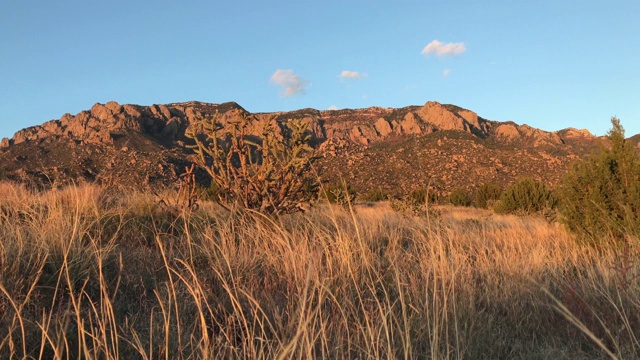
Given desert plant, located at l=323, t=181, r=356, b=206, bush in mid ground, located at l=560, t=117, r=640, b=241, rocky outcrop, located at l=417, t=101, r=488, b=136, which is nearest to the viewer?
desert plant, located at l=323, t=181, r=356, b=206

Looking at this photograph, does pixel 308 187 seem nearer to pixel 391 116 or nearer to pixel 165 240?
pixel 165 240

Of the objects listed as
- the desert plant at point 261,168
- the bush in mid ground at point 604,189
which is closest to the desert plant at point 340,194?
the desert plant at point 261,168

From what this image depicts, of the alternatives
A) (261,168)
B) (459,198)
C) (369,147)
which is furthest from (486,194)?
(369,147)

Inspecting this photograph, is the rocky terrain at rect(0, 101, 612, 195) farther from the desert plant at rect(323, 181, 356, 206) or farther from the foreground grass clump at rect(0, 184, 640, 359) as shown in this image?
the foreground grass clump at rect(0, 184, 640, 359)

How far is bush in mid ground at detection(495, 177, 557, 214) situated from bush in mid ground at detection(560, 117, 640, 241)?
13.4 metres

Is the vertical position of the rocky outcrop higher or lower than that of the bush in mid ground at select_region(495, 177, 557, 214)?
higher

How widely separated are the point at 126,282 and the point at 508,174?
41.9 m

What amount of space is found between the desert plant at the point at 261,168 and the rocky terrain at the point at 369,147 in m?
16.8

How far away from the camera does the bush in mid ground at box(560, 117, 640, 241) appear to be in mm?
5853

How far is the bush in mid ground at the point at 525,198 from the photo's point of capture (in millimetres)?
19766

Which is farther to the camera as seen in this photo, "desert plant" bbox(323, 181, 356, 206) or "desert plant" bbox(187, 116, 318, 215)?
"desert plant" bbox(187, 116, 318, 215)

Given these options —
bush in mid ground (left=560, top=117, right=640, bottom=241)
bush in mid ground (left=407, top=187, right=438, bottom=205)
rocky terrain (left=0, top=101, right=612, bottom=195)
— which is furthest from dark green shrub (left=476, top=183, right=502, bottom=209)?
bush in mid ground (left=560, top=117, right=640, bottom=241)

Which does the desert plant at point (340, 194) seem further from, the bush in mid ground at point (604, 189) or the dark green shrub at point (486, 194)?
the dark green shrub at point (486, 194)

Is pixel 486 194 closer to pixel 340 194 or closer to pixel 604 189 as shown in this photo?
pixel 340 194
